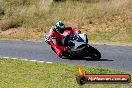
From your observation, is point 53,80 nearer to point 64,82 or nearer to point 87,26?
point 64,82

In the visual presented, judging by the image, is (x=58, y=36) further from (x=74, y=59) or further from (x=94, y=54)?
(x=94, y=54)

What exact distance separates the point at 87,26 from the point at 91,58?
11613mm

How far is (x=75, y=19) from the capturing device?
3108 cm

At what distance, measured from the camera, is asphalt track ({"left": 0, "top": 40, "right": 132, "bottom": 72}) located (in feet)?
53.8

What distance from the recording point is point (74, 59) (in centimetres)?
1797

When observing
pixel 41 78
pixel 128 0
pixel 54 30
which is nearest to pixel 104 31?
pixel 128 0

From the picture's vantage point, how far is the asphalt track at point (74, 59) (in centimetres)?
1641

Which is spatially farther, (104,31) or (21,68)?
(104,31)

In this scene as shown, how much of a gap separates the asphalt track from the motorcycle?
0.31 meters

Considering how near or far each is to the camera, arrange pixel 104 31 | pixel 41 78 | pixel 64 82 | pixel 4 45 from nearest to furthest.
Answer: pixel 64 82
pixel 41 78
pixel 4 45
pixel 104 31

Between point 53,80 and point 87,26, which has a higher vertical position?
point 53,80

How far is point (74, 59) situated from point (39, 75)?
4446mm

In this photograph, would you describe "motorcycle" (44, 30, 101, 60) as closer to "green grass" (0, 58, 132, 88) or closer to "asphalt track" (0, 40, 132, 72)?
"asphalt track" (0, 40, 132, 72)

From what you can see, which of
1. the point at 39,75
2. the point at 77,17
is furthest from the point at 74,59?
the point at 77,17
